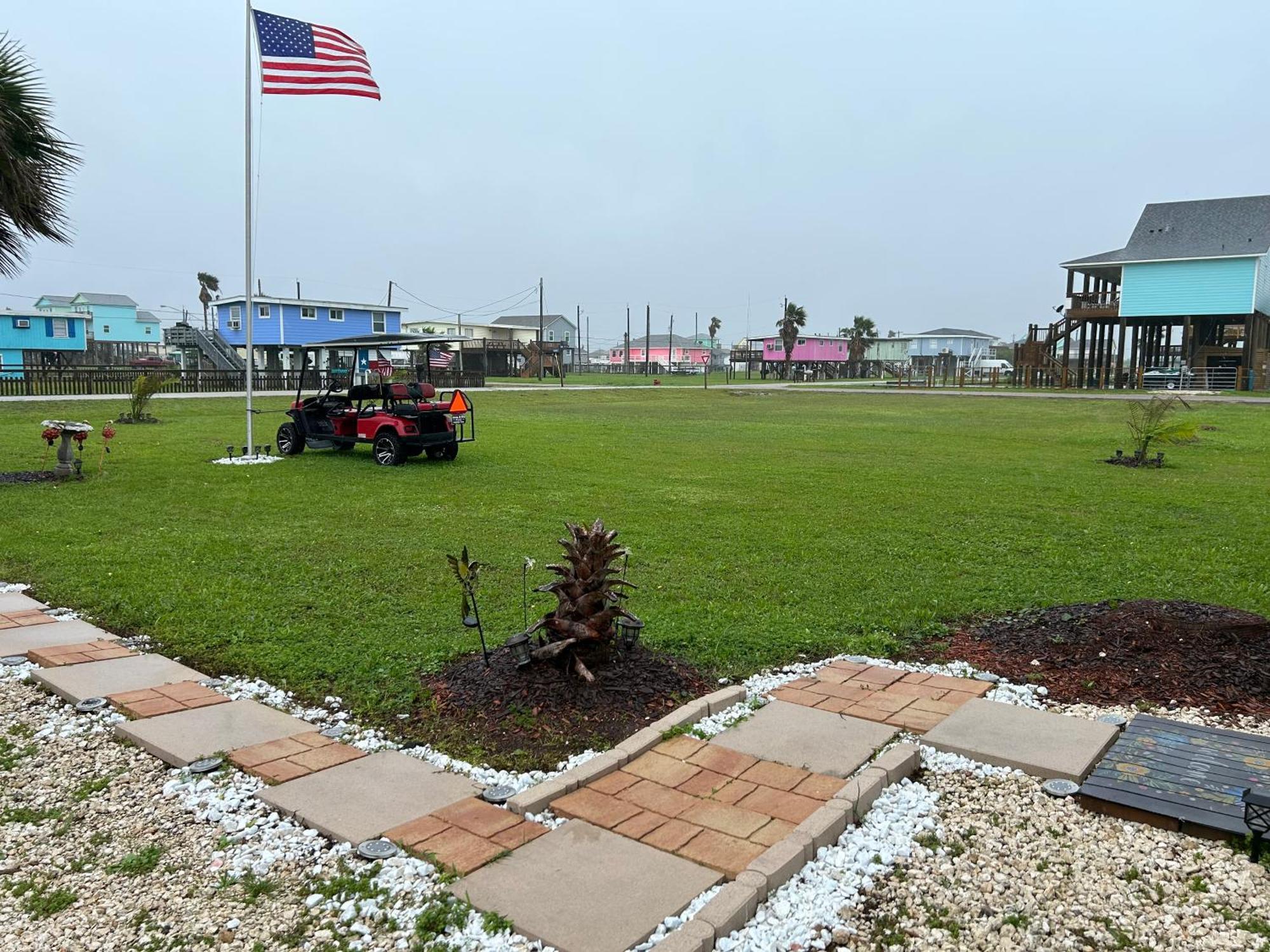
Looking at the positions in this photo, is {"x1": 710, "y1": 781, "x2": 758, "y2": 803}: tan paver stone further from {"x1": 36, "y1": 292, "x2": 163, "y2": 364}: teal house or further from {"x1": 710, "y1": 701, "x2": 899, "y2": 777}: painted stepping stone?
{"x1": 36, "y1": 292, "x2": 163, "y2": 364}: teal house

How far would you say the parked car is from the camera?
128ft

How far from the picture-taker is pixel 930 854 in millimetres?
2896

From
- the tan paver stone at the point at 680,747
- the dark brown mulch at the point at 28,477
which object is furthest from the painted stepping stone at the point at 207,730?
the dark brown mulch at the point at 28,477

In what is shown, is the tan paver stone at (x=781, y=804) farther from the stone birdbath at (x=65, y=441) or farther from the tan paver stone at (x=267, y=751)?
the stone birdbath at (x=65, y=441)

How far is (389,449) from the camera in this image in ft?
42.8

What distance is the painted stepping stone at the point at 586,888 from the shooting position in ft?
8.05

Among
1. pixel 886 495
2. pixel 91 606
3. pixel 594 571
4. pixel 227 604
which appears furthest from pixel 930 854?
pixel 886 495


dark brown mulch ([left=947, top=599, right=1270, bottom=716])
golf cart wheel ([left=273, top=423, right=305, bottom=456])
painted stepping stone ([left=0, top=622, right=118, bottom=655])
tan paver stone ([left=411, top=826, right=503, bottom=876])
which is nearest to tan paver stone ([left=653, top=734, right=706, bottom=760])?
tan paver stone ([left=411, top=826, right=503, bottom=876])

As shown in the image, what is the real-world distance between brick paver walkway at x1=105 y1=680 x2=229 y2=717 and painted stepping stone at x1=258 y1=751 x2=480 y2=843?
105cm

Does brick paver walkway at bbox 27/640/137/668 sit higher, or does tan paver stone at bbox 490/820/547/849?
brick paver walkway at bbox 27/640/137/668

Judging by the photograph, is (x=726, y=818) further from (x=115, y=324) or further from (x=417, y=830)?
(x=115, y=324)

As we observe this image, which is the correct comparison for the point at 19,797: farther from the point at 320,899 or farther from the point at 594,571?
the point at 594,571

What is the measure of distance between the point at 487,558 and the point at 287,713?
120 inches

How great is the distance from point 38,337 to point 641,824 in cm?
5498
